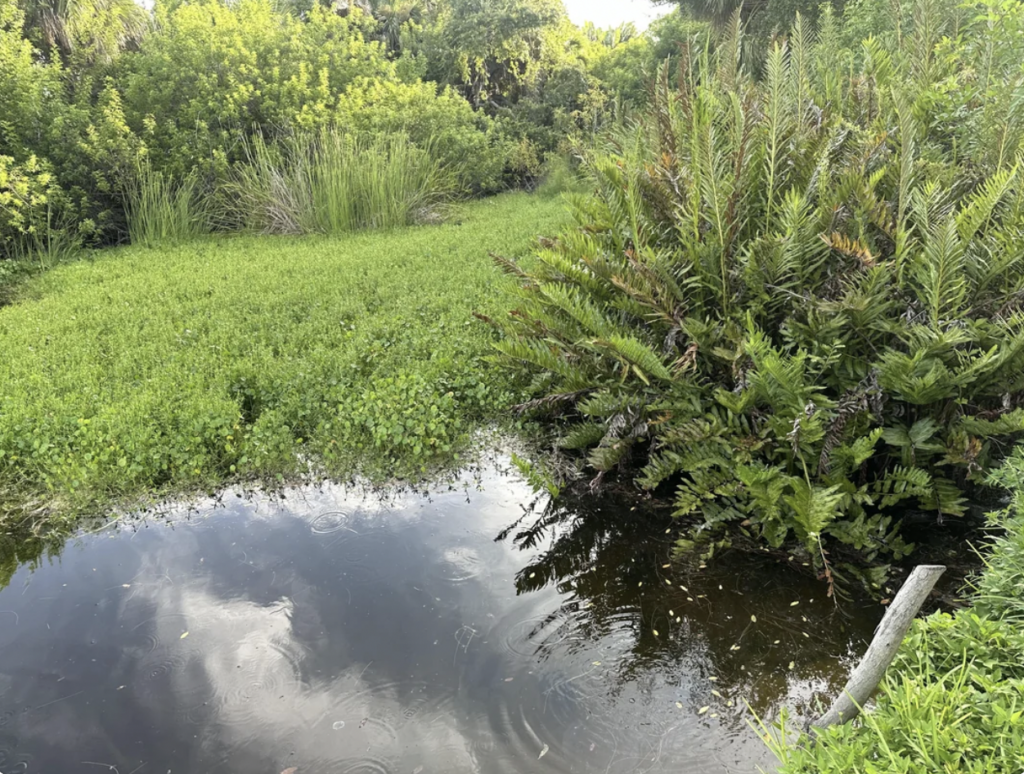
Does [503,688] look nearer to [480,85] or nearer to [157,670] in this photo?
[157,670]

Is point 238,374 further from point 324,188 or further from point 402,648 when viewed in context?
point 324,188

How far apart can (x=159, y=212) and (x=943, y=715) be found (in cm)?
1003

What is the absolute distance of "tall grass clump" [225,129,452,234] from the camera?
9.49 meters

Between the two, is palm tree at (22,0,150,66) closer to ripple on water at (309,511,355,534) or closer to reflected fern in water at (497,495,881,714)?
ripple on water at (309,511,355,534)

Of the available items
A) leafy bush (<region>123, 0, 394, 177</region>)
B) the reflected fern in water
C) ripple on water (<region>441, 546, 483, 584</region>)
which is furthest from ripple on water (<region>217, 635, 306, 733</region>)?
leafy bush (<region>123, 0, 394, 177</region>)

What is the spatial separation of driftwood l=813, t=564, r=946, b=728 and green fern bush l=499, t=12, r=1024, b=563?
0.92 metres

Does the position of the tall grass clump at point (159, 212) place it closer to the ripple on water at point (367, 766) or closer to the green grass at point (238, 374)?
the green grass at point (238, 374)

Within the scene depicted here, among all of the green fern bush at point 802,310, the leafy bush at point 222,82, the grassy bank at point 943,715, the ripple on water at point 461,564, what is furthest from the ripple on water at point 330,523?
the leafy bush at point 222,82

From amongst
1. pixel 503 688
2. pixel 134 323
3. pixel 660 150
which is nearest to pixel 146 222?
pixel 134 323

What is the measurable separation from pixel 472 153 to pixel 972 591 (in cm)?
1102

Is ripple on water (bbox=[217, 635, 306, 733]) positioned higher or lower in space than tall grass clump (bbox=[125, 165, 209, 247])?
lower

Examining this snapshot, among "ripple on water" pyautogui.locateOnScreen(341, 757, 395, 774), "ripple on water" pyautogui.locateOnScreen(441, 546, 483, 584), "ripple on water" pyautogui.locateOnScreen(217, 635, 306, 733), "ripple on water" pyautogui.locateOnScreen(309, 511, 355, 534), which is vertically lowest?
"ripple on water" pyautogui.locateOnScreen(341, 757, 395, 774)

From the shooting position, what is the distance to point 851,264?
2867 millimetres

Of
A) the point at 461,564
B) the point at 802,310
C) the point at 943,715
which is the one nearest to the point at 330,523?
the point at 461,564
